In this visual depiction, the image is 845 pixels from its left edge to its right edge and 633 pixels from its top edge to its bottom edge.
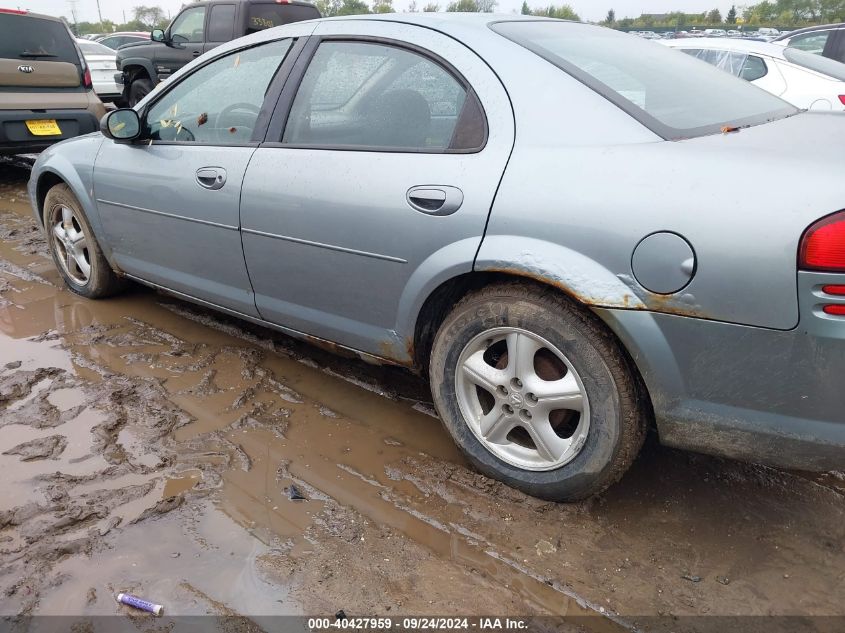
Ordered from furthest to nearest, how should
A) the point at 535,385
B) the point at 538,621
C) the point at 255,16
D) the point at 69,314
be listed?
the point at 255,16, the point at 69,314, the point at 535,385, the point at 538,621

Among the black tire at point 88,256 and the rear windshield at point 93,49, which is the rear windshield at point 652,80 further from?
the rear windshield at point 93,49

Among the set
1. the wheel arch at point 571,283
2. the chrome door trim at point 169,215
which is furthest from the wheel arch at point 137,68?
the wheel arch at point 571,283

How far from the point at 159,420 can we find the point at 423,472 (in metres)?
1.22

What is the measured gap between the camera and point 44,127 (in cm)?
705

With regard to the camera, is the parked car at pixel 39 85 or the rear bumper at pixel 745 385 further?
the parked car at pixel 39 85

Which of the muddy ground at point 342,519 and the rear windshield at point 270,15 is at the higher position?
the rear windshield at point 270,15

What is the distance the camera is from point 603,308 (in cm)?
204

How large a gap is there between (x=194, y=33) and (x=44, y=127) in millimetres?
4545

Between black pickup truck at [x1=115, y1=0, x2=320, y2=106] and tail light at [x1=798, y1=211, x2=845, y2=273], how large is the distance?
9.64 metres

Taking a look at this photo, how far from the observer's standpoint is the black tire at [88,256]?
406 centimetres

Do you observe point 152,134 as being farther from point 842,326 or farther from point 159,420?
point 842,326

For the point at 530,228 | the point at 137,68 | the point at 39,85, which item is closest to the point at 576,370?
the point at 530,228

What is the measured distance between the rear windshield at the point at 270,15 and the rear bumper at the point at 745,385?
9.44 meters

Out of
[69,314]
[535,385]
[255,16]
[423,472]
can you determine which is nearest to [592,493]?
[535,385]
